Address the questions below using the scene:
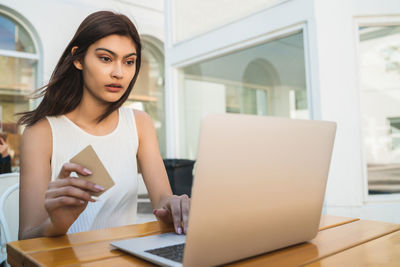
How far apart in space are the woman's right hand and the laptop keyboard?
0.20 metres

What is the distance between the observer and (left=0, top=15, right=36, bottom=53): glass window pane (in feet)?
16.8

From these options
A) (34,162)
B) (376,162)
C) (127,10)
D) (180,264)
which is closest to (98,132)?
(34,162)

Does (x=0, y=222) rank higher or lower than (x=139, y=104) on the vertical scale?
lower

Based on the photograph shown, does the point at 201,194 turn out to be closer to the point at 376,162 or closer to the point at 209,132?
the point at 209,132

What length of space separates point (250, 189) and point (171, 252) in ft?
0.73

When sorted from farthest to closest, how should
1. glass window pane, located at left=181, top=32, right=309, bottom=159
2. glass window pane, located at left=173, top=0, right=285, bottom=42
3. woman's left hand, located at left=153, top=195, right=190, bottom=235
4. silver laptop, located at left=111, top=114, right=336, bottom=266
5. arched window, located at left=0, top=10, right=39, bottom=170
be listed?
arched window, located at left=0, top=10, right=39, bottom=170, glass window pane, located at left=173, top=0, right=285, bottom=42, glass window pane, located at left=181, top=32, right=309, bottom=159, woman's left hand, located at left=153, top=195, right=190, bottom=235, silver laptop, located at left=111, top=114, right=336, bottom=266

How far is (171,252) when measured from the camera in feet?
2.24

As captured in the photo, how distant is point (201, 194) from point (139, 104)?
21.8 feet

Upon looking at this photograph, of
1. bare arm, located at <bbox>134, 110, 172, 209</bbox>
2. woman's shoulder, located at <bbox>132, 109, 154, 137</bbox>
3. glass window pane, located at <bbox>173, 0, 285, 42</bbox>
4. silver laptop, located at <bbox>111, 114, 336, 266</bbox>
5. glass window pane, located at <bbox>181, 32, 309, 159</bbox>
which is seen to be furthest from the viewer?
glass window pane, located at <bbox>173, 0, 285, 42</bbox>

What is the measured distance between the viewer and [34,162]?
4.13 feet

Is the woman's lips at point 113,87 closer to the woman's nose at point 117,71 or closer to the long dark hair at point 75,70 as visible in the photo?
→ the woman's nose at point 117,71

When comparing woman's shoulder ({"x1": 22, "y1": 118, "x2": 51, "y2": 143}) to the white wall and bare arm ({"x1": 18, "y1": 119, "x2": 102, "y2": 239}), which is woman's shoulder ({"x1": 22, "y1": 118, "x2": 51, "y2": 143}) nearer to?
bare arm ({"x1": 18, "y1": 119, "x2": 102, "y2": 239})

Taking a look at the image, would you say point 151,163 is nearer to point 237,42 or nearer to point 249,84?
point 237,42

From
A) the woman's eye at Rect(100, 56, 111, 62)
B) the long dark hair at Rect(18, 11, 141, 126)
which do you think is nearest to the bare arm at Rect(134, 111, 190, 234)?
the long dark hair at Rect(18, 11, 141, 126)
